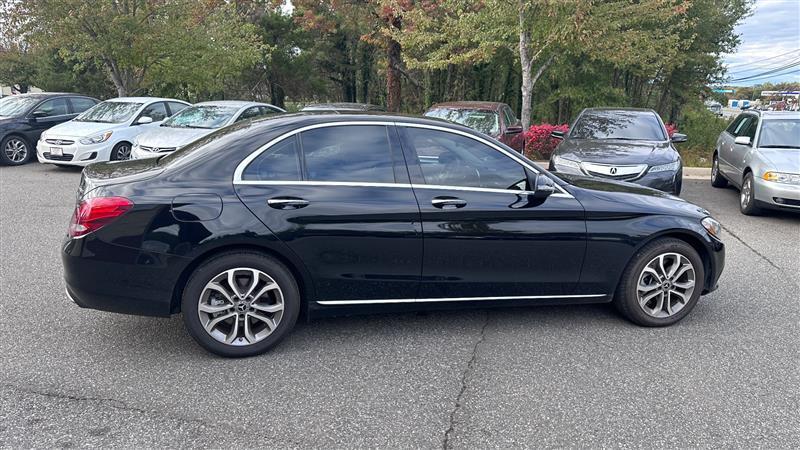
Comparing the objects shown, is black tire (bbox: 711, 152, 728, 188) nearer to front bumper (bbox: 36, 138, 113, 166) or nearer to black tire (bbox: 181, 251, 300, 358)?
black tire (bbox: 181, 251, 300, 358)

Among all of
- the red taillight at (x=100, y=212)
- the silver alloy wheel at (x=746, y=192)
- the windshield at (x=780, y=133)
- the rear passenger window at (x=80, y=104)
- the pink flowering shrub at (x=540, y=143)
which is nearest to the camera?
the red taillight at (x=100, y=212)

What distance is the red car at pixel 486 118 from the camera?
10609 millimetres

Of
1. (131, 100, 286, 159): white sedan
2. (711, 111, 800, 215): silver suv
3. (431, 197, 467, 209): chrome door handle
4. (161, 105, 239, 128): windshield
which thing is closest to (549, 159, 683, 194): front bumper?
(711, 111, 800, 215): silver suv

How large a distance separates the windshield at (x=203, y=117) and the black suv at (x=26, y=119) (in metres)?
3.68

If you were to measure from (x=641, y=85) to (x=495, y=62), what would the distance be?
767cm

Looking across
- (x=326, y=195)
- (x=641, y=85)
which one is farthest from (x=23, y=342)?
(x=641, y=85)

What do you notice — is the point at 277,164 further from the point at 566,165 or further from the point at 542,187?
the point at 566,165

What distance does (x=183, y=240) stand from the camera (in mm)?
3654

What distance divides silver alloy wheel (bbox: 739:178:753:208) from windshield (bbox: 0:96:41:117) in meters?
14.2

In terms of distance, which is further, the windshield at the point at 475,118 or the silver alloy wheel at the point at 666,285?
the windshield at the point at 475,118

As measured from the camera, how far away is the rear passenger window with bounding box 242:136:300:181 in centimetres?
385

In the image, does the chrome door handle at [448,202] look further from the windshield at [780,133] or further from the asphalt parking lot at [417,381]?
the windshield at [780,133]

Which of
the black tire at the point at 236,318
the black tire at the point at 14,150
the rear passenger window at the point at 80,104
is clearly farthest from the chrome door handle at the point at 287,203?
the rear passenger window at the point at 80,104

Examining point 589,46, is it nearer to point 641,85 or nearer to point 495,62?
point 495,62
